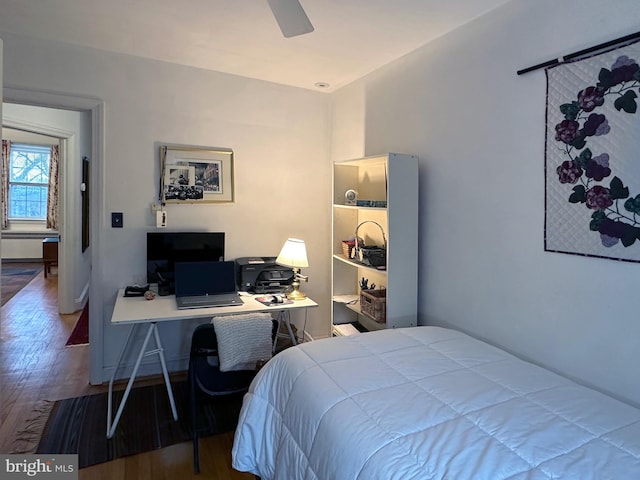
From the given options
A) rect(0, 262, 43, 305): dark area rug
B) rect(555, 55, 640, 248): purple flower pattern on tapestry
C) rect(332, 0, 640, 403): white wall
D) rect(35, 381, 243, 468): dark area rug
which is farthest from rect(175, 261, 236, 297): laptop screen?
rect(0, 262, 43, 305): dark area rug

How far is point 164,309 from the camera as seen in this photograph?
2.49 metres

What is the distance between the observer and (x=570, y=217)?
5.58 feet

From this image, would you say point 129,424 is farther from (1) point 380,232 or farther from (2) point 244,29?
(2) point 244,29

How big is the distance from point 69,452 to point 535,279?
8.35ft

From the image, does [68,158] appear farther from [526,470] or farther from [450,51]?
[526,470]

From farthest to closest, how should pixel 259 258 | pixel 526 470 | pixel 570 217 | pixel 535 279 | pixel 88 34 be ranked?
pixel 259 258
pixel 88 34
pixel 535 279
pixel 570 217
pixel 526 470

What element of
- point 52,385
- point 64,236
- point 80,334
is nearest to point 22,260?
point 64,236

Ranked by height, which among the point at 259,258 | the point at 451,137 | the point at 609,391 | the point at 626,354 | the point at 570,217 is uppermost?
the point at 451,137

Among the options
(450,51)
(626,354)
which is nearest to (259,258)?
(450,51)

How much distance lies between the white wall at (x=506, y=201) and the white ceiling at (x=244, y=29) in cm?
21

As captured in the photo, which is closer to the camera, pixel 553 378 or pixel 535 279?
pixel 553 378

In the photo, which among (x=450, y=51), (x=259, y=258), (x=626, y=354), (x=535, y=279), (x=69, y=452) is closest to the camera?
(x=626, y=354)

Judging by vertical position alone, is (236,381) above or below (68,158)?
below

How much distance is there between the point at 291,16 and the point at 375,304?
1709mm
